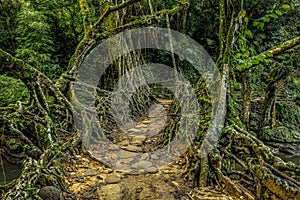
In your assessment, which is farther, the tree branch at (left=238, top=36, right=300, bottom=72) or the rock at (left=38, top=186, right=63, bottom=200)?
the tree branch at (left=238, top=36, right=300, bottom=72)

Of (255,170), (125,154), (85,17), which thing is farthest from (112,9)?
(255,170)

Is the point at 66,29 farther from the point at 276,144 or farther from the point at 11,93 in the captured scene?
the point at 276,144

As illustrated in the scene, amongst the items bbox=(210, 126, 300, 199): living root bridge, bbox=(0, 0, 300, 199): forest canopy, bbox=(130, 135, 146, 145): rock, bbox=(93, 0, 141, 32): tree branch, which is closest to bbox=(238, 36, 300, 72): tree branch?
bbox=(0, 0, 300, 199): forest canopy

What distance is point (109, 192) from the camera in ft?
8.95

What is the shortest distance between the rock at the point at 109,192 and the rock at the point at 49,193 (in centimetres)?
49

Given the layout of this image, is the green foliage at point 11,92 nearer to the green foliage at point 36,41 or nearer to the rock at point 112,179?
the green foliage at point 36,41

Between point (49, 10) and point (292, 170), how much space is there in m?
8.11

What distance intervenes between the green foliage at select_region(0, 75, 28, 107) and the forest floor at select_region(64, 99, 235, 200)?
276cm

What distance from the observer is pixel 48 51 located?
300 inches

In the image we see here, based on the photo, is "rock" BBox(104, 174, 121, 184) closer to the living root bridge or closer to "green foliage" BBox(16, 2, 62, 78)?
the living root bridge

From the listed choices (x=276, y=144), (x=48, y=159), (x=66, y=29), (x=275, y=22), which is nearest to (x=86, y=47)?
(x=48, y=159)

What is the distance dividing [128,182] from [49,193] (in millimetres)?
1037

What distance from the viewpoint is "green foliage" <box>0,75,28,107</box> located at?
5.50 metres

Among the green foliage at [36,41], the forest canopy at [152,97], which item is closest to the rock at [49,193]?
the forest canopy at [152,97]
